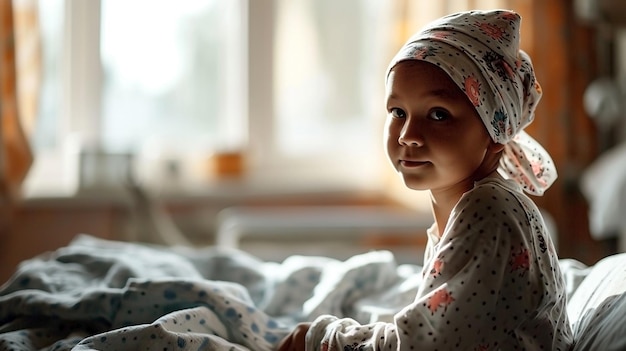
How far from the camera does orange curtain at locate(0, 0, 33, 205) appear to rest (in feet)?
8.56

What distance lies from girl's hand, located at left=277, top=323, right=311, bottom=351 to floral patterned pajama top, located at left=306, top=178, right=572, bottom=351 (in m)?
0.09

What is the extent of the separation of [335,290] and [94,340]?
462mm

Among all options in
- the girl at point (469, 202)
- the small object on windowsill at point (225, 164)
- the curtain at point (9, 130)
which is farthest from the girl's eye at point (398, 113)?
the small object on windowsill at point (225, 164)

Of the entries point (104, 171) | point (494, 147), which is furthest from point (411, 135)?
point (104, 171)

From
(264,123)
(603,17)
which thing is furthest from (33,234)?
(603,17)

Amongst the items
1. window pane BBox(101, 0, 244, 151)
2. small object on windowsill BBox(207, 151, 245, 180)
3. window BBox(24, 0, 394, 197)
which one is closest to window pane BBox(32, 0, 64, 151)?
window BBox(24, 0, 394, 197)

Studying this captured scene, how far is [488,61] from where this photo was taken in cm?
112

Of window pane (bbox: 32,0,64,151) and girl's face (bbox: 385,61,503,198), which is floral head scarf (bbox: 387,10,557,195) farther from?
window pane (bbox: 32,0,64,151)

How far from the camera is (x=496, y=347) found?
1.05 metres

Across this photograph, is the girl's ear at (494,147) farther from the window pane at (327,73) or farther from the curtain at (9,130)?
the window pane at (327,73)

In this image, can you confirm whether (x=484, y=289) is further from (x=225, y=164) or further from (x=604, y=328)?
(x=225, y=164)

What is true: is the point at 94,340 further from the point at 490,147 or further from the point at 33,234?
the point at 33,234

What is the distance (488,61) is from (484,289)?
298mm

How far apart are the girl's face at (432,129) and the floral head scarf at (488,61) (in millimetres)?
19
